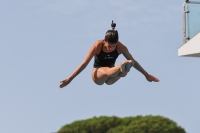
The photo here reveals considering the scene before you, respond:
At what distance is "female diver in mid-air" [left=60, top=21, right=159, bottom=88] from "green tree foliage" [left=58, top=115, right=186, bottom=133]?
7.84 m

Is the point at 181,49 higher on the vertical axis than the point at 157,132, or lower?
higher

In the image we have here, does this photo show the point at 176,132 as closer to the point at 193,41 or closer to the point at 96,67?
the point at 193,41

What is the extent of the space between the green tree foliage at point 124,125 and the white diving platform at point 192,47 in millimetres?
3844

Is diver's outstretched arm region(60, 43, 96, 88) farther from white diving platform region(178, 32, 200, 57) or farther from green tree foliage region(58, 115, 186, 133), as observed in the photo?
green tree foliage region(58, 115, 186, 133)

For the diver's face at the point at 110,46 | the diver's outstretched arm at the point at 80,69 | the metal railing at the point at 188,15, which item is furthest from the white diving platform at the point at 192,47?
the diver's outstretched arm at the point at 80,69

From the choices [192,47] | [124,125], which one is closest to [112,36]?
[192,47]

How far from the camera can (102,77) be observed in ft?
40.4

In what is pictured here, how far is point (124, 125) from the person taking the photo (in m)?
21.7

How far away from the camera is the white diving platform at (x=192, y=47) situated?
16.8 metres

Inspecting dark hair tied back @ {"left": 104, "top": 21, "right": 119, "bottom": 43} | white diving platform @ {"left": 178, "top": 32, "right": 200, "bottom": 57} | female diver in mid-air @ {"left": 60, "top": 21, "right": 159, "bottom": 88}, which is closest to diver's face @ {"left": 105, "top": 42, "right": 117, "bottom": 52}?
female diver in mid-air @ {"left": 60, "top": 21, "right": 159, "bottom": 88}

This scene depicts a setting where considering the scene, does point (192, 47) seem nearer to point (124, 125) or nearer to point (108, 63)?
point (108, 63)

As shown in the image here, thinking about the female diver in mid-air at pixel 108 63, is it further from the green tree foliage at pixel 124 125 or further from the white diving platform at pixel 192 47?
the green tree foliage at pixel 124 125

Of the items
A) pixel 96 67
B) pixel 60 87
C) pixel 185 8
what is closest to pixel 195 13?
pixel 185 8

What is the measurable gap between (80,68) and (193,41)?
236 inches
